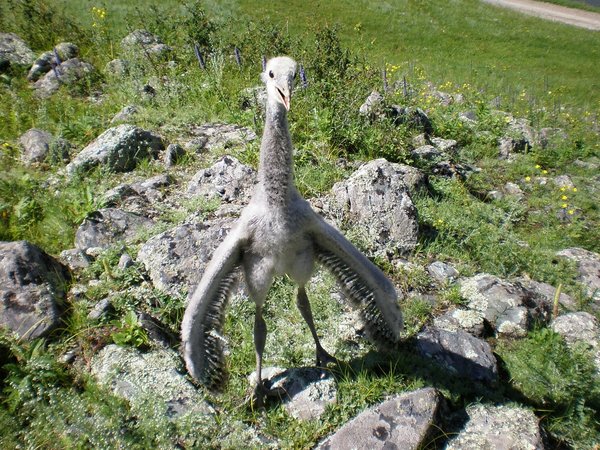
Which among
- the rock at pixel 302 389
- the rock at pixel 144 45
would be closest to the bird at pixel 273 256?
the rock at pixel 302 389

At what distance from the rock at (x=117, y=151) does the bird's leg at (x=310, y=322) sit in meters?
3.83

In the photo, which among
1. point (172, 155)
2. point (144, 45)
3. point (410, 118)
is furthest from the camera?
point (144, 45)

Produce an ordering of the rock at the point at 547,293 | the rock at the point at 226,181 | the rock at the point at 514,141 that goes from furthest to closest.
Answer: the rock at the point at 514,141 → the rock at the point at 226,181 → the rock at the point at 547,293

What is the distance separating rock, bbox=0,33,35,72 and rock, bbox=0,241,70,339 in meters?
6.66

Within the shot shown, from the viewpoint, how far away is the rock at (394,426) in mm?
3154

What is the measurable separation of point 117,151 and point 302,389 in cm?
453

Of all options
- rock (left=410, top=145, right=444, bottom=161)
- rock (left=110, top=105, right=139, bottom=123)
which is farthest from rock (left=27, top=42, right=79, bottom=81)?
rock (left=410, top=145, right=444, bottom=161)

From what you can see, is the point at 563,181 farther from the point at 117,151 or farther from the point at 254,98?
the point at 117,151

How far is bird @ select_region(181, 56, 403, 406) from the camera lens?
3008mm

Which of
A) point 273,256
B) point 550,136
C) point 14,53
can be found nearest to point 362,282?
point 273,256

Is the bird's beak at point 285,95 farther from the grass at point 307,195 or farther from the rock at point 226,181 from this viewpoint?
the rock at point 226,181

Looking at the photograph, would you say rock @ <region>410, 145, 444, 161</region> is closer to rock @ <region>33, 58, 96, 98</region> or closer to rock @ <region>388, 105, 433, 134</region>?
rock @ <region>388, 105, 433, 134</region>

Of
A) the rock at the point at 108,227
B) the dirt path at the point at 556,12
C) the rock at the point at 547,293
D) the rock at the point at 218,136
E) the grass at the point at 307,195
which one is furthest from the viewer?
the dirt path at the point at 556,12

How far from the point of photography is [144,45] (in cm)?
980
